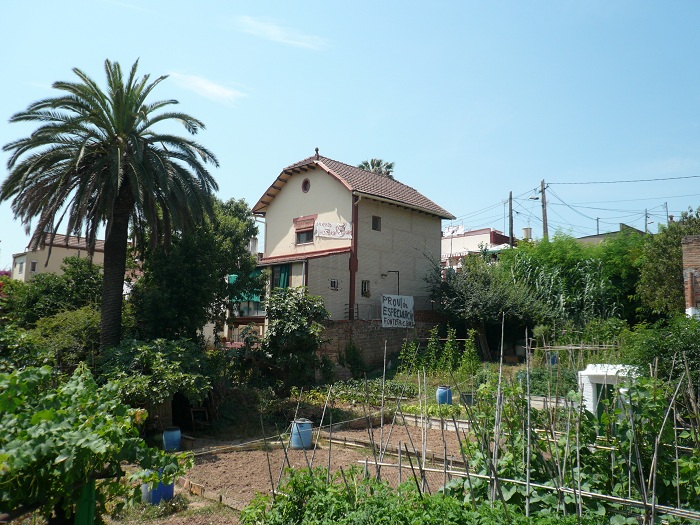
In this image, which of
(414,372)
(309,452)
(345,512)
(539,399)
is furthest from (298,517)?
(414,372)

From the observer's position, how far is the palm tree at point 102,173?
13.8 meters

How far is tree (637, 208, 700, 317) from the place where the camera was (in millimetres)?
22000

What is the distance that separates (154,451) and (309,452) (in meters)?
8.56

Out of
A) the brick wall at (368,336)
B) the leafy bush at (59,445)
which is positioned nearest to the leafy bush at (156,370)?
the leafy bush at (59,445)

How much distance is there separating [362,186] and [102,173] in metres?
13.5

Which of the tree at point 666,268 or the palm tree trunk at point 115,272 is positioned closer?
the palm tree trunk at point 115,272

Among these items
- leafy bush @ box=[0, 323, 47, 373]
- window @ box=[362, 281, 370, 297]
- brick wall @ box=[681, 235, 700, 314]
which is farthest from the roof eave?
leafy bush @ box=[0, 323, 47, 373]

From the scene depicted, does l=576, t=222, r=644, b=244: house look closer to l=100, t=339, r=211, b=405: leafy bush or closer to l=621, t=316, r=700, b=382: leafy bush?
l=621, t=316, r=700, b=382: leafy bush

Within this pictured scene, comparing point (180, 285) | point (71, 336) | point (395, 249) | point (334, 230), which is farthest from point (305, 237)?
point (71, 336)

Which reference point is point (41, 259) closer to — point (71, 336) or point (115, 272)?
point (71, 336)

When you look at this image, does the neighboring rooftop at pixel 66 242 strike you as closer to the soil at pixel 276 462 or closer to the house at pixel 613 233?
the soil at pixel 276 462

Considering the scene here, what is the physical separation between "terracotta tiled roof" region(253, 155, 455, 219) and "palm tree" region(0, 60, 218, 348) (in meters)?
11.2

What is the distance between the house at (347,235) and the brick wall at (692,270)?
12957 mm

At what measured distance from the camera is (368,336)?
76.2 ft
